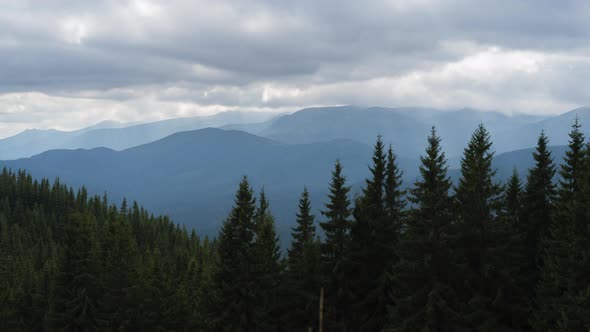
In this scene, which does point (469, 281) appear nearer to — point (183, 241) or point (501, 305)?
point (501, 305)

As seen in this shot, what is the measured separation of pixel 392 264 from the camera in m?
33.0

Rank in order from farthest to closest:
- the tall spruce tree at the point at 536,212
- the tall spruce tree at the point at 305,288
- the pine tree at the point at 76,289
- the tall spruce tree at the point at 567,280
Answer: the pine tree at the point at 76,289, the tall spruce tree at the point at 536,212, the tall spruce tree at the point at 305,288, the tall spruce tree at the point at 567,280

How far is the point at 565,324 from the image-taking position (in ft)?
77.3

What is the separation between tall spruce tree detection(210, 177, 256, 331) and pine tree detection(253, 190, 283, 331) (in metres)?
0.34

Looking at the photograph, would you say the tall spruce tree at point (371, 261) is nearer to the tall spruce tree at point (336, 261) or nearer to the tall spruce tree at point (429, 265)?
the tall spruce tree at point (336, 261)

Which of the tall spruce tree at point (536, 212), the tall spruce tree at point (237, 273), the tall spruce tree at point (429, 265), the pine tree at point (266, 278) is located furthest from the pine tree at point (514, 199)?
the tall spruce tree at point (237, 273)

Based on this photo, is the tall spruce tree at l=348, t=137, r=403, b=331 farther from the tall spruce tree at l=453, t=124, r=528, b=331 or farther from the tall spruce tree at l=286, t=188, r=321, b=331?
the tall spruce tree at l=453, t=124, r=528, b=331

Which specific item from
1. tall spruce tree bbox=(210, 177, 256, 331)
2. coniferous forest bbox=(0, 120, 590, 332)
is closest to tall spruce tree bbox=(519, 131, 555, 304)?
coniferous forest bbox=(0, 120, 590, 332)

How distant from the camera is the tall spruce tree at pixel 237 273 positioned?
34844mm

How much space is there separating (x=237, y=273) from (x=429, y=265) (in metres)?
13.7

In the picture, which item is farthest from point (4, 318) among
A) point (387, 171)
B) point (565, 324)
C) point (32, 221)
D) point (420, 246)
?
point (32, 221)

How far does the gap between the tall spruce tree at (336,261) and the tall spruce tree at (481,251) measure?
7.51m

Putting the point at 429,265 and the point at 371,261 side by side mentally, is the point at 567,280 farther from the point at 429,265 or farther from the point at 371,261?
the point at 371,261

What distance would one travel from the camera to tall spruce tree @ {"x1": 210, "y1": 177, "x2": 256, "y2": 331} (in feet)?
114
